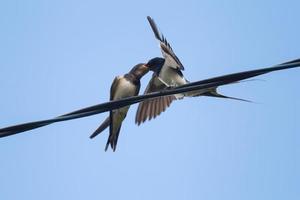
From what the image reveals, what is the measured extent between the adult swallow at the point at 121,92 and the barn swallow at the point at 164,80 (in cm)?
17

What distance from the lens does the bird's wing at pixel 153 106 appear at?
6.23 m

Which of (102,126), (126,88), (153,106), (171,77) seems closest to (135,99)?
(171,77)

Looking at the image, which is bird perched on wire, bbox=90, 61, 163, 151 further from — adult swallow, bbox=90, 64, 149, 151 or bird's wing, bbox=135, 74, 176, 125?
bird's wing, bbox=135, 74, 176, 125

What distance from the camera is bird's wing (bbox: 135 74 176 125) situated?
6.23 meters

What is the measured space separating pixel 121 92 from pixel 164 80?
22.8 inches

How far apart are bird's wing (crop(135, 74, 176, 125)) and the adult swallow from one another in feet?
1.38

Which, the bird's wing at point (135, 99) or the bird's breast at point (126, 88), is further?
the bird's breast at point (126, 88)

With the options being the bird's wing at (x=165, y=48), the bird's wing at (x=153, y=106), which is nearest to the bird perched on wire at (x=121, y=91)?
the bird's wing at (x=153, y=106)

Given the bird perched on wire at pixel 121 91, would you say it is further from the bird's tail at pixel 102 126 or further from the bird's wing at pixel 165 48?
the bird's wing at pixel 165 48

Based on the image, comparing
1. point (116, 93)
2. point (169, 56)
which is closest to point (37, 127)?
point (169, 56)

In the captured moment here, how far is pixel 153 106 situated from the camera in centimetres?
632

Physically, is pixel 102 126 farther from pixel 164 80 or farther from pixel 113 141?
pixel 164 80

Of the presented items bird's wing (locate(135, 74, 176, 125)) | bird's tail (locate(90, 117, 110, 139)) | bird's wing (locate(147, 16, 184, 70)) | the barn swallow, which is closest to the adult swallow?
bird's tail (locate(90, 117, 110, 139))

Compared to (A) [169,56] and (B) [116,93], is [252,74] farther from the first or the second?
(B) [116,93]
